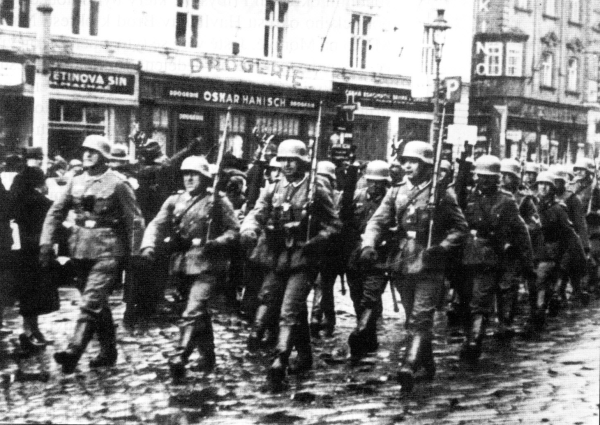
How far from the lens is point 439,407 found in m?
7.88

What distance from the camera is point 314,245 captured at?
29.4ft

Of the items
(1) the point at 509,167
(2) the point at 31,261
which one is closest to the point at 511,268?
(1) the point at 509,167

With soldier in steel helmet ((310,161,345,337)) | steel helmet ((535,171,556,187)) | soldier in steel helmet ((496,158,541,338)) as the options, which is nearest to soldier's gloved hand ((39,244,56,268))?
soldier in steel helmet ((310,161,345,337))

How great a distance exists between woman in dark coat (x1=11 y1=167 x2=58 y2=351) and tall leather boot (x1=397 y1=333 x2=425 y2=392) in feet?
11.0

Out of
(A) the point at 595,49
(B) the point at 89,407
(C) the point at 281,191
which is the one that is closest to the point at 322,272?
(C) the point at 281,191

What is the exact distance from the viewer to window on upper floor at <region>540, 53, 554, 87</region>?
1190 inches

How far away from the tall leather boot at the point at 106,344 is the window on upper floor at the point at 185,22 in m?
18.8

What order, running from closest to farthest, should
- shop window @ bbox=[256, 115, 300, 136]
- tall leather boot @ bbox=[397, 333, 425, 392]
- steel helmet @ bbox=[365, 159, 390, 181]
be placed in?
1. tall leather boot @ bbox=[397, 333, 425, 392]
2. steel helmet @ bbox=[365, 159, 390, 181]
3. shop window @ bbox=[256, 115, 300, 136]

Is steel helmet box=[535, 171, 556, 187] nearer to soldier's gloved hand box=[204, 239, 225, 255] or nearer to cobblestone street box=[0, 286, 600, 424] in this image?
cobblestone street box=[0, 286, 600, 424]

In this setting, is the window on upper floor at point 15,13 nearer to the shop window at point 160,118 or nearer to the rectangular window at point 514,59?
the shop window at point 160,118

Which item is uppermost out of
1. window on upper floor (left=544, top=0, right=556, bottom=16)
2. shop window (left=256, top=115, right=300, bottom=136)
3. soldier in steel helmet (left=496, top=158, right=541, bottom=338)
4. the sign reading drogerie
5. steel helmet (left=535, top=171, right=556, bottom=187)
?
window on upper floor (left=544, top=0, right=556, bottom=16)

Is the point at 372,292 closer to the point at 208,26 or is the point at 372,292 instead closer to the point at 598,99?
the point at 208,26

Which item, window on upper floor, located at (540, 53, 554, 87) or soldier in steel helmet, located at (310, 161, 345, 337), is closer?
soldier in steel helmet, located at (310, 161, 345, 337)

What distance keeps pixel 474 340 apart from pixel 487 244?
990mm
